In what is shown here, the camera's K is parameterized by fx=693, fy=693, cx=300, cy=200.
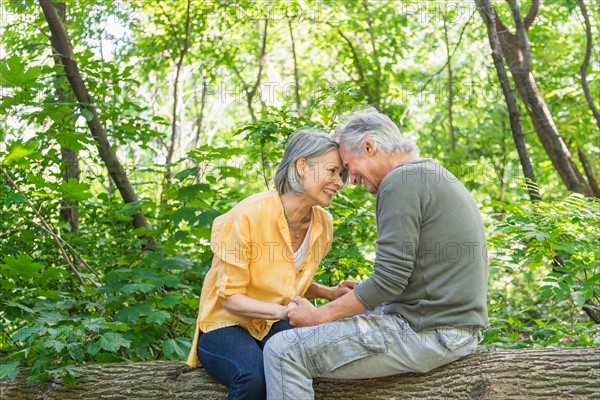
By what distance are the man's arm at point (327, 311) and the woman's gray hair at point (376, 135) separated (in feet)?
2.13

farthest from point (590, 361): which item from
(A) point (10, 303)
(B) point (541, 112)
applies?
(B) point (541, 112)

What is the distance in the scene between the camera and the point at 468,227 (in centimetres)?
286

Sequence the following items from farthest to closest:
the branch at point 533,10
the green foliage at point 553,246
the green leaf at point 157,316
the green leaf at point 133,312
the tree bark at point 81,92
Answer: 1. the branch at point 533,10
2. the tree bark at point 81,92
3. the green foliage at point 553,246
4. the green leaf at point 133,312
5. the green leaf at point 157,316

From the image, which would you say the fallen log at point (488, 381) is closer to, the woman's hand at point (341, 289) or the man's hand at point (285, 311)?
the man's hand at point (285, 311)

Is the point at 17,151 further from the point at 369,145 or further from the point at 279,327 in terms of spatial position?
the point at 369,145

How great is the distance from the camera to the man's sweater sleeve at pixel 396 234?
107 inches

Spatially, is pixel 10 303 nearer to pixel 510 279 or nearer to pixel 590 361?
pixel 590 361

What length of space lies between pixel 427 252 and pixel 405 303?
9.8 inches

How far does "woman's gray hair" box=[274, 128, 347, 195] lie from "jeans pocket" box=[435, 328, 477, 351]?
84 cm

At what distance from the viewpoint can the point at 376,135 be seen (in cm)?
301

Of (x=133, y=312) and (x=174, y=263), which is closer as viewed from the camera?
(x=133, y=312)

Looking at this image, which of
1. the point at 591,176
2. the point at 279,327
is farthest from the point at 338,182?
the point at 591,176

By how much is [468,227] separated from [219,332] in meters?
1.19

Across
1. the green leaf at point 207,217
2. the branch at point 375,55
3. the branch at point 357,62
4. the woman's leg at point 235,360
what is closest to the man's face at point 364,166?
the woman's leg at point 235,360
